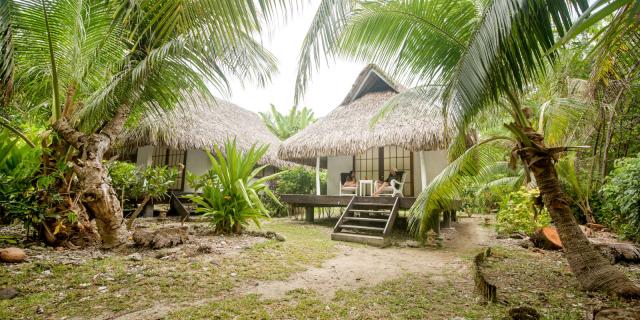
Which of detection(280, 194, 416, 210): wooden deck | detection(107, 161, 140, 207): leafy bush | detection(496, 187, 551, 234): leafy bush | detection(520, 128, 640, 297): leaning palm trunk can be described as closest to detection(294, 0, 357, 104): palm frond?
detection(520, 128, 640, 297): leaning palm trunk

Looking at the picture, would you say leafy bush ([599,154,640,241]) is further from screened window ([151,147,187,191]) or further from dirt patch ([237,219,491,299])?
screened window ([151,147,187,191])

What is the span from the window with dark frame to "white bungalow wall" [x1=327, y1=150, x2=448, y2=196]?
0.45ft

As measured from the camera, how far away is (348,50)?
3139 millimetres

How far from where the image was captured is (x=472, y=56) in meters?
1.89

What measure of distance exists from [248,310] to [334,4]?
216 cm

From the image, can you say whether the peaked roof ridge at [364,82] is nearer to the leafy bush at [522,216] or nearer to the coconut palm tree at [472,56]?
the leafy bush at [522,216]

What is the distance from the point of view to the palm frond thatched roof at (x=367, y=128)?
21.6 feet

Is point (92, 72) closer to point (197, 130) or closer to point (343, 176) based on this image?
point (197, 130)

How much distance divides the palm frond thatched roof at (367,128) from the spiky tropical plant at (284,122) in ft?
42.9

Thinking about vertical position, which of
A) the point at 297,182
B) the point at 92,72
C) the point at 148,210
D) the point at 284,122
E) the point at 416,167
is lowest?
the point at 148,210

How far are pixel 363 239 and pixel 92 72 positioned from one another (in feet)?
14.7

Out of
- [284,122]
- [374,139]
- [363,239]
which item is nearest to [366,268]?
[363,239]

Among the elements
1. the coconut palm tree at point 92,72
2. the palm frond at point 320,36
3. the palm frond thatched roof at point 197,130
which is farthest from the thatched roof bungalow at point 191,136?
the palm frond at point 320,36

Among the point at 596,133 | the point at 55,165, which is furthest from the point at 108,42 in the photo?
the point at 596,133
